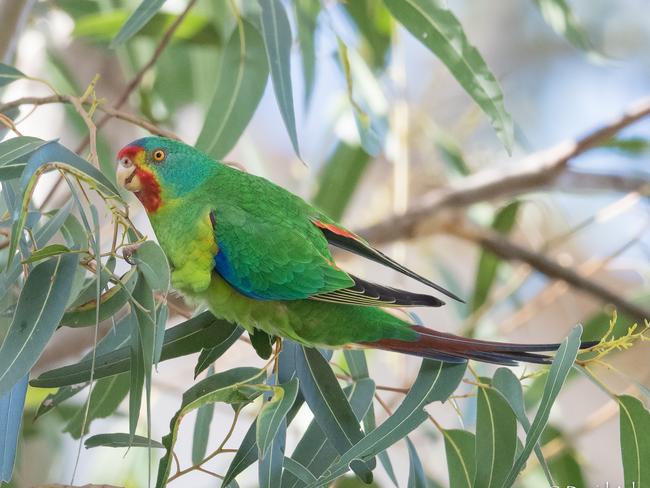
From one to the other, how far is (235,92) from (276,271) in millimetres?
591

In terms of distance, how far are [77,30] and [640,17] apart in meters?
5.65

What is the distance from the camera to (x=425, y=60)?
21.3 feet

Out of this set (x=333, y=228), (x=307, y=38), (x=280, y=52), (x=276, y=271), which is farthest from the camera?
(x=307, y=38)

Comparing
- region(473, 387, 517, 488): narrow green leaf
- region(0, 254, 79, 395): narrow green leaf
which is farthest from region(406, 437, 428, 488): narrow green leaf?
region(0, 254, 79, 395): narrow green leaf

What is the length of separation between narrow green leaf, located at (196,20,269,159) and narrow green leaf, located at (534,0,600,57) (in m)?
0.81

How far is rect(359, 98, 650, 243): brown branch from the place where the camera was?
2.79 m

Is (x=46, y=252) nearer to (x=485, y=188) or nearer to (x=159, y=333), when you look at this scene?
(x=159, y=333)

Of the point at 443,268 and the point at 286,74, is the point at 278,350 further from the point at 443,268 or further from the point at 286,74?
the point at 443,268

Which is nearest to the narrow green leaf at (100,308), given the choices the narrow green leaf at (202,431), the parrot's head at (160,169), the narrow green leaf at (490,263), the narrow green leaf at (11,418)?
the narrow green leaf at (11,418)

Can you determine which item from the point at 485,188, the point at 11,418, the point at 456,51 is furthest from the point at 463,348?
the point at 485,188

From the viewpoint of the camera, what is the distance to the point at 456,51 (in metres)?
1.68

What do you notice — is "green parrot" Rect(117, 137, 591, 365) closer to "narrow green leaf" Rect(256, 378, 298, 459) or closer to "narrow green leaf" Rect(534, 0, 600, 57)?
"narrow green leaf" Rect(256, 378, 298, 459)

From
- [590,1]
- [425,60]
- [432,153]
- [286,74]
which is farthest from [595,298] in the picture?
[590,1]

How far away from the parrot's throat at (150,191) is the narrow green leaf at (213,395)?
34 cm
